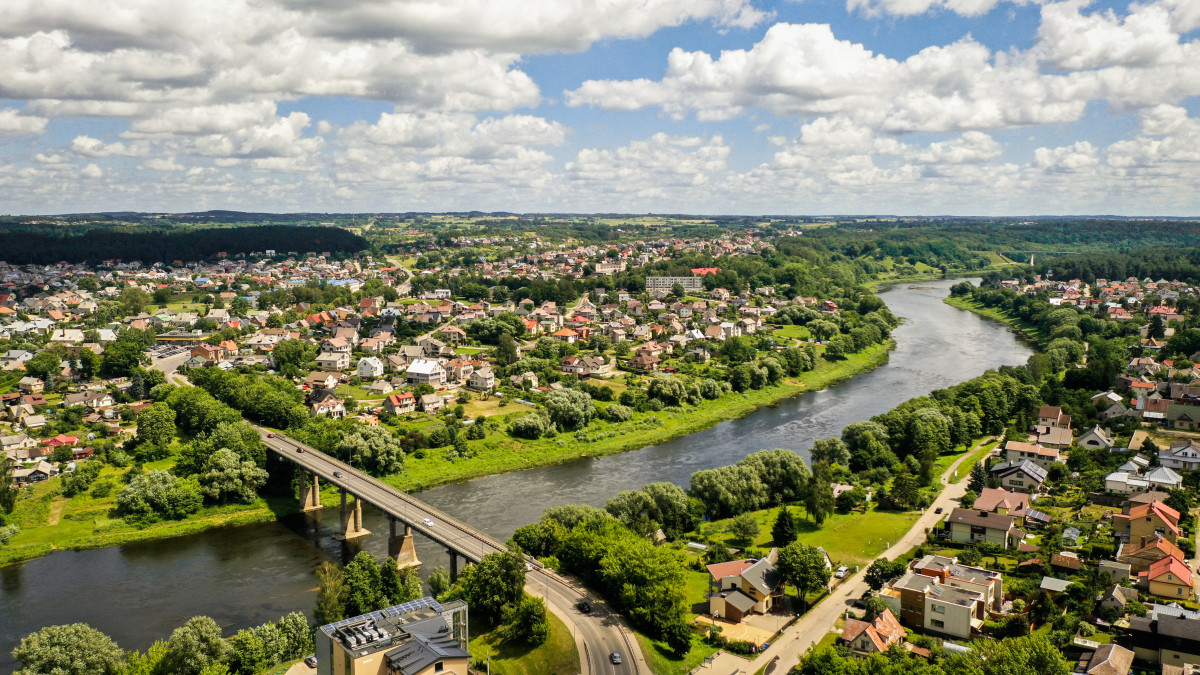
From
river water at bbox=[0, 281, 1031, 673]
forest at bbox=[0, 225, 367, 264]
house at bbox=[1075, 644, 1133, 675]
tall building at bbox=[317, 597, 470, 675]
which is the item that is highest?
forest at bbox=[0, 225, 367, 264]

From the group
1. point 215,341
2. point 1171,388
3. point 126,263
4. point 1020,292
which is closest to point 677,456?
point 1171,388

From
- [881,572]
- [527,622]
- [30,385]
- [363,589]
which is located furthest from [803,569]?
[30,385]

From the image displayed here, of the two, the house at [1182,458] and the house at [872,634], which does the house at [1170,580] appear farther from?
the house at [1182,458]

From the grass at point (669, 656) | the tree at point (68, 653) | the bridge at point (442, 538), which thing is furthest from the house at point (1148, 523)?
the tree at point (68, 653)

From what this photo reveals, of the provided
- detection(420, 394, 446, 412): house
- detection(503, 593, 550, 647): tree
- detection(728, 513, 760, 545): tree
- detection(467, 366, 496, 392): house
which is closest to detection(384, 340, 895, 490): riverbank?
detection(420, 394, 446, 412): house

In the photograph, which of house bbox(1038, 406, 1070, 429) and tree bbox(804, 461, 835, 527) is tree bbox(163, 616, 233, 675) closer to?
tree bbox(804, 461, 835, 527)

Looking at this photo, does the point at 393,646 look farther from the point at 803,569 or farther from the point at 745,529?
the point at 745,529

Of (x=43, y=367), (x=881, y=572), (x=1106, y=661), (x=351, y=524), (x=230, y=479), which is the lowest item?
(x=351, y=524)
